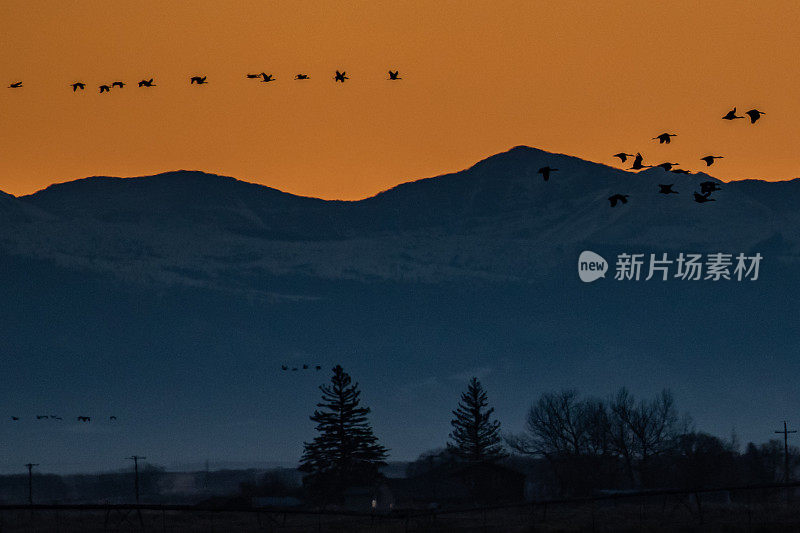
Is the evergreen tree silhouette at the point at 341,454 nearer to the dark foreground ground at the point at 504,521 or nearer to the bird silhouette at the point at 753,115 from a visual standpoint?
the dark foreground ground at the point at 504,521

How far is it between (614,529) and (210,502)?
53.0 meters

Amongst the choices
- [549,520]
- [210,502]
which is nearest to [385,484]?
[210,502]

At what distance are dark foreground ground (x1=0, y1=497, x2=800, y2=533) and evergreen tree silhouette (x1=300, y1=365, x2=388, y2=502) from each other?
19004mm

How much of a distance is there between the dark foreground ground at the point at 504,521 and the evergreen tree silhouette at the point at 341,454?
62.3ft

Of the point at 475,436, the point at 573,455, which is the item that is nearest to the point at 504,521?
the point at 573,455

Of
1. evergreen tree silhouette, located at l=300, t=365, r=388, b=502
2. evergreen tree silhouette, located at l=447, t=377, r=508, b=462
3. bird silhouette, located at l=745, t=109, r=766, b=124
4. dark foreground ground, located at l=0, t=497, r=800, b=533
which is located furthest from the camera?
evergreen tree silhouette, located at l=447, t=377, r=508, b=462

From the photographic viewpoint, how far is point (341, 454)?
493ft

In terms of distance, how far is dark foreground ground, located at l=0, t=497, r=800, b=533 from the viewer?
9906 cm

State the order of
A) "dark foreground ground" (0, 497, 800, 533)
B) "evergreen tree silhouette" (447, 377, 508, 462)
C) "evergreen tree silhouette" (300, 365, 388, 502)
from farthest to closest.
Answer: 1. "evergreen tree silhouette" (447, 377, 508, 462)
2. "evergreen tree silhouette" (300, 365, 388, 502)
3. "dark foreground ground" (0, 497, 800, 533)

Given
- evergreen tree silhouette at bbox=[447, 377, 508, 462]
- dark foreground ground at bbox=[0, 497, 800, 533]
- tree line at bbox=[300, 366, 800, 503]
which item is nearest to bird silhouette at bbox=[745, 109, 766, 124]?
dark foreground ground at bbox=[0, 497, 800, 533]

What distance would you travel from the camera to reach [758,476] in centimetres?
16762

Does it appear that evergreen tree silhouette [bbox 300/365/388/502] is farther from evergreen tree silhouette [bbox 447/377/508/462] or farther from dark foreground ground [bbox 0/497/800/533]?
evergreen tree silhouette [bbox 447/377/508/462]

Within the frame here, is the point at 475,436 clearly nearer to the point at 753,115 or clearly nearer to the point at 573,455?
the point at 573,455

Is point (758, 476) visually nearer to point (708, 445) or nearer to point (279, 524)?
point (708, 445)
